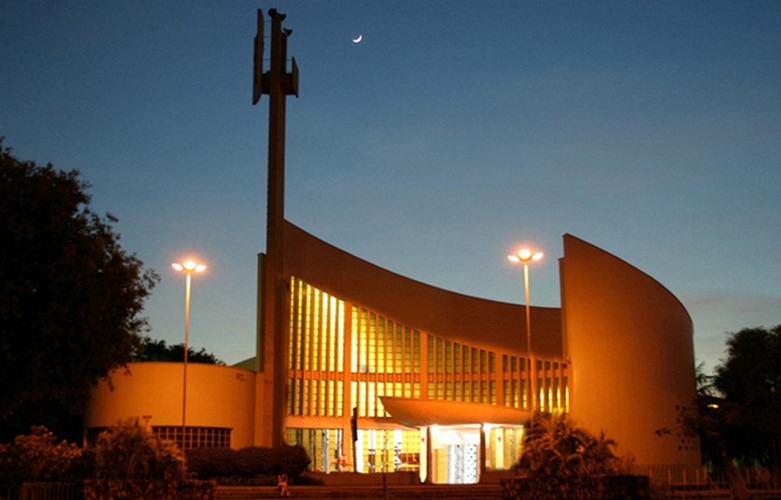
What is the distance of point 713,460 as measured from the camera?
41.4 metres

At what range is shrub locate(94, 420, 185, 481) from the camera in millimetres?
22344

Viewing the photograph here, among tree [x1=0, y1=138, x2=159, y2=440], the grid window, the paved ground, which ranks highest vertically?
tree [x1=0, y1=138, x2=159, y2=440]

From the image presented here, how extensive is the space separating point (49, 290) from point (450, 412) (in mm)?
14644

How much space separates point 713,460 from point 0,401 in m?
28.2

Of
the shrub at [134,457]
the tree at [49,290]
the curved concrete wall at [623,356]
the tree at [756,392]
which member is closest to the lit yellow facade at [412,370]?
the curved concrete wall at [623,356]

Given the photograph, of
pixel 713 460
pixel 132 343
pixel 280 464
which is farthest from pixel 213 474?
pixel 713 460

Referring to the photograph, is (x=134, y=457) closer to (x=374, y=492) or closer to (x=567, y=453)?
(x=374, y=492)

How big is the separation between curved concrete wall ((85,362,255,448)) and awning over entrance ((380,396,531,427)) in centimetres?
623

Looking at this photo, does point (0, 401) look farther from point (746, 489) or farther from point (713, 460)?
point (713, 460)

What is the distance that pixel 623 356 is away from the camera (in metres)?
35.3

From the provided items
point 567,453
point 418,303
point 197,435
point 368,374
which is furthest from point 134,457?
point 418,303

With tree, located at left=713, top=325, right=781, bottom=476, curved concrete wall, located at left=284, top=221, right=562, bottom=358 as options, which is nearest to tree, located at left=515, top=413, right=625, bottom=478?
tree, located at left=713, top=325, right=781, bottom=476

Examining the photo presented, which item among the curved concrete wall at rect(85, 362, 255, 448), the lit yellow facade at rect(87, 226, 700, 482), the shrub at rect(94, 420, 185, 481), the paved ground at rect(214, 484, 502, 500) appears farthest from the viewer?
the curved concrete wall at rect(85, 362, 255, 448)

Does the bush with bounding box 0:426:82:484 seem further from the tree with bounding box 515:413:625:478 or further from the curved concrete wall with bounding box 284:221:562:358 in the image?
the curved concrete wall with bounding box 284:221:562:358
